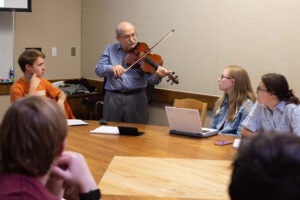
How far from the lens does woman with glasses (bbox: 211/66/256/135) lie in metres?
3.25

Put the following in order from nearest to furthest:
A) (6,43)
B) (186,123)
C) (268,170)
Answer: (268,170), (186,123), (6,43)

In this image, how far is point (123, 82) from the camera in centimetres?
401

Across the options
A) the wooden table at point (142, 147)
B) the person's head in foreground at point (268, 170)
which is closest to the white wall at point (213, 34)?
the wooden table at point (142, 147)

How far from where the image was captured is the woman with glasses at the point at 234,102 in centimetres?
325

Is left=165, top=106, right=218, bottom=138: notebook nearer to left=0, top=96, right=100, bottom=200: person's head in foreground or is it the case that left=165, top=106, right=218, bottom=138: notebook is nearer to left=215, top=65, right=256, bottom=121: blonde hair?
left=215, top=65, right=256, bottom=121: blonde hair

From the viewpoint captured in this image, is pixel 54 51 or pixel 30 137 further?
pixel 54 51

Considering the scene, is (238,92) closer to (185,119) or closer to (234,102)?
(234,102)

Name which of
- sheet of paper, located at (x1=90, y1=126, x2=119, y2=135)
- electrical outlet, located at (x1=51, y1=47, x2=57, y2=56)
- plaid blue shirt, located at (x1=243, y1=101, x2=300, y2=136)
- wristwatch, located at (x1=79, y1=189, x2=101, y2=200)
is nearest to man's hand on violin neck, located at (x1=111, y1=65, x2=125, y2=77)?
sheet of paper, located at (x1=90, y1=126, x2=119, y2=135)

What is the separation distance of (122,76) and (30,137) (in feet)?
9.53

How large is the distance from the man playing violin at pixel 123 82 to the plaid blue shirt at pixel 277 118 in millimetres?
1237

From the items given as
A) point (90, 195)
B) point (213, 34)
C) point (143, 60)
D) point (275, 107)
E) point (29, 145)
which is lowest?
point (90, 195)

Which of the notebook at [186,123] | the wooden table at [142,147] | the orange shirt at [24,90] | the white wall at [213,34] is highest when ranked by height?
the white wall at [213,34]

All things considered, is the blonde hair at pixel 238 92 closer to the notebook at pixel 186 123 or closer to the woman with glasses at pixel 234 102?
the woman with glasses at pixel 234 102

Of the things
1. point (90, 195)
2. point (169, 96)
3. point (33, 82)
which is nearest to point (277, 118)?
point (90, 195)
